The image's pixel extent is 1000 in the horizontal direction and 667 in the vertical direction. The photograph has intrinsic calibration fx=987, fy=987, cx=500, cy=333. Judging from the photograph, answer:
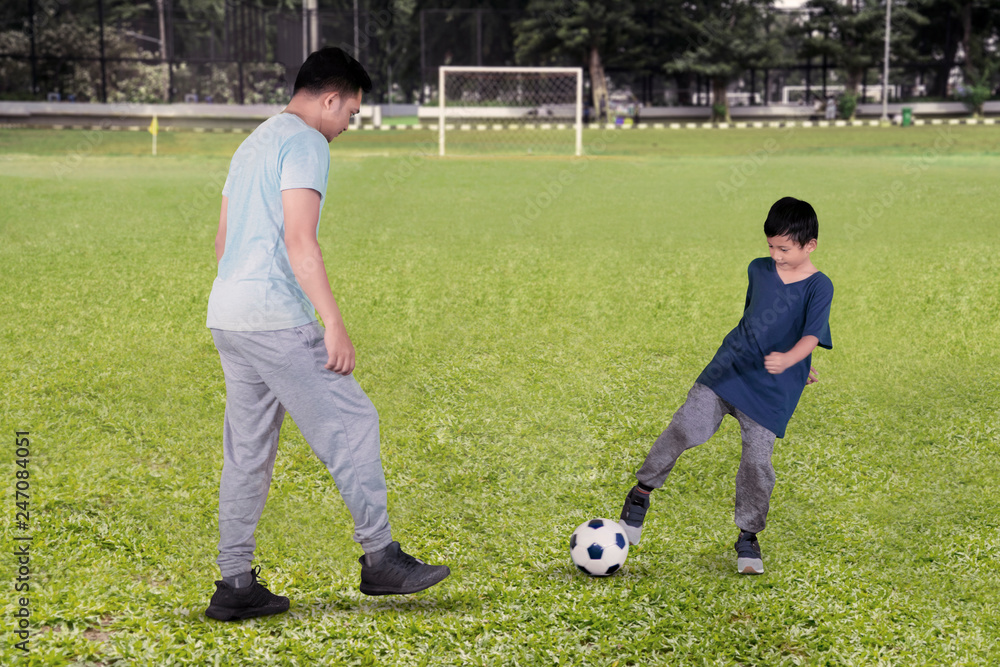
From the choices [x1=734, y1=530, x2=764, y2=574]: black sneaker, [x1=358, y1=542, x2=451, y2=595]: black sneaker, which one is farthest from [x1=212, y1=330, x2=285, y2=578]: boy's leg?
[x1=734, y1=530, x2=764, y2=574]: black sneaker

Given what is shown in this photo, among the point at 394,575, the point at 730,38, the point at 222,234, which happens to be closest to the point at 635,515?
the point at 394,575

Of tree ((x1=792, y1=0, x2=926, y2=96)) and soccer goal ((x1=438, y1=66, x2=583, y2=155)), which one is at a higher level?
tree ((x1=792, y1=0, x2=926, y2=96))

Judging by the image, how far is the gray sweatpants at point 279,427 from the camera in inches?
130

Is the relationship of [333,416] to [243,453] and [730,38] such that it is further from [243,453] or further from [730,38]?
[730,38]

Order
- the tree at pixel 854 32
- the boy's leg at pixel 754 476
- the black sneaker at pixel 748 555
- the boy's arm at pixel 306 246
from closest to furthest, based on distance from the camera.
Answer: the boy's arm at pixel 306 246 → the boy's leg at pixel 754 476 → the black sneaker at pixel 748 555 → the tree at pixel 854 32

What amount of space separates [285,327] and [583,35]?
50.3m

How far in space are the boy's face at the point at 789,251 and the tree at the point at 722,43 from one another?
49.3m

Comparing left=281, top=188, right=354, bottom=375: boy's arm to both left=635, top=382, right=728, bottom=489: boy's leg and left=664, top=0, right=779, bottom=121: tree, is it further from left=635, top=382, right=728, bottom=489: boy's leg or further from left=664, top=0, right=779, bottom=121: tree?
left=664, top=0, right=779, bottom=121: tree

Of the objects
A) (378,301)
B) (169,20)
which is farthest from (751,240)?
(169,20)

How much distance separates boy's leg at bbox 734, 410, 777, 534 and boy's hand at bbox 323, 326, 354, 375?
1.62 m

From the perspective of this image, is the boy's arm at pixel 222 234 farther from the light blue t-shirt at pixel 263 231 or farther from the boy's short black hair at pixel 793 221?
the boy's short black hair at pixel 793 221

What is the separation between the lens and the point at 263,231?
10.7ft

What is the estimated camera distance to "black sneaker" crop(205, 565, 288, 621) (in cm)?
359

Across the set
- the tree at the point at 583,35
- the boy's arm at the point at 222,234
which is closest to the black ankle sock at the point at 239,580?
the boy's arm at the point at 222,234
